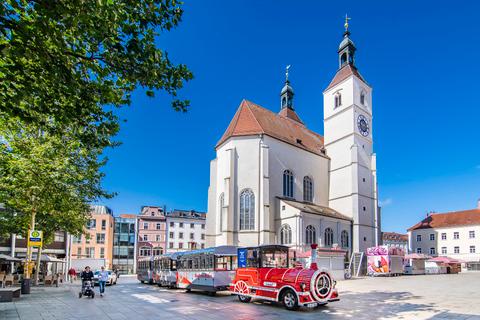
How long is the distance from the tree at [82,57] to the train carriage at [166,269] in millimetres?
14259

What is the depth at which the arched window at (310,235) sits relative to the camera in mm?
30920

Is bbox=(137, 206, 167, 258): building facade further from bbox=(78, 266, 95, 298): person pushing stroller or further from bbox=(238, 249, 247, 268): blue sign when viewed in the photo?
bbox=(238, 249, 247, 268): blue sign

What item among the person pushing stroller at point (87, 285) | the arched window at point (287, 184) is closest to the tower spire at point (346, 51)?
the arched window at point (287, 184)

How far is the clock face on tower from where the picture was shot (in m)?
39.9

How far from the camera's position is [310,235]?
31.3m

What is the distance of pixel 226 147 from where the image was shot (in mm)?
35250

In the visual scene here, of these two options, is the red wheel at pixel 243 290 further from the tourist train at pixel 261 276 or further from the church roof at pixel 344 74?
the church roof at pixel 344 74

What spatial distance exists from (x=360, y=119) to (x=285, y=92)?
16.4 meters

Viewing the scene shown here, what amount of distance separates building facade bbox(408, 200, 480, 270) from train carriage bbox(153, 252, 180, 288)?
153 feet

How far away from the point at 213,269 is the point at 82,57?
1252 cm

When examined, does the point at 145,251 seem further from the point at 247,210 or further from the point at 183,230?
the point at 247,210

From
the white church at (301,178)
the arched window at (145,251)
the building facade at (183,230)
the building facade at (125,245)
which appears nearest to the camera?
the white church at (301,178)

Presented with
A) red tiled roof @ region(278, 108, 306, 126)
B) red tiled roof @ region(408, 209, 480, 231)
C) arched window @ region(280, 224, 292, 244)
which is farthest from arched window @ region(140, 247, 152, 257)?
red tiled roof @ region(408, 209, 480, 231)

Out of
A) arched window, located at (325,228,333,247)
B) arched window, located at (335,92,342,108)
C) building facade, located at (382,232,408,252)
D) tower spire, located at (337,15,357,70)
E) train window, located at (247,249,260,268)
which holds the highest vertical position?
tower spire, located at (337,15,357,70)
